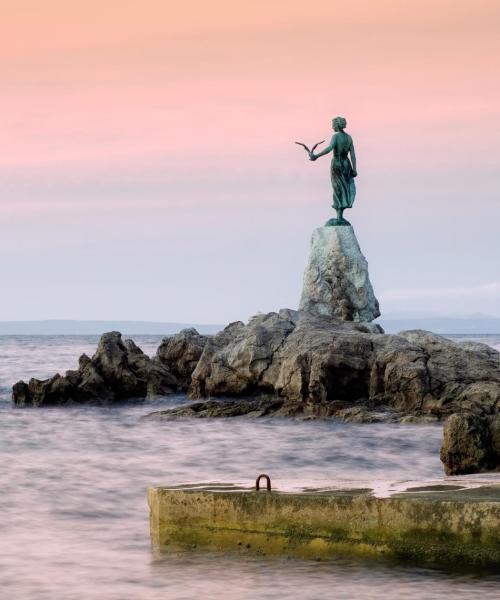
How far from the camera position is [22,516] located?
47.8ft

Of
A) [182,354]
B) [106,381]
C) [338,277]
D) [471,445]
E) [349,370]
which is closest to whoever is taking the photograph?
[471,445]

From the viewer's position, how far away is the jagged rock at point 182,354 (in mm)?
31219

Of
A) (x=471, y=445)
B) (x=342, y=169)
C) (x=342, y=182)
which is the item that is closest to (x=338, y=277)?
(x=342, y=182)

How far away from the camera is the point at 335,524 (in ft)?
34.4

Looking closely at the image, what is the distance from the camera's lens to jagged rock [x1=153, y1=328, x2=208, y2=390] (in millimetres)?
31219

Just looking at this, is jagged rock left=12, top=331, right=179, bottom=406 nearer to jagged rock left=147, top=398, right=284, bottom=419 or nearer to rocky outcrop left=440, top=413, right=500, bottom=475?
jagged rock left=147, top=398, right=284, bottom=419

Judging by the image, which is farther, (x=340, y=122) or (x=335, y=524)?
(x=340, y=122)

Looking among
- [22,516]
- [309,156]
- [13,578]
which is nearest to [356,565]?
[13,578]

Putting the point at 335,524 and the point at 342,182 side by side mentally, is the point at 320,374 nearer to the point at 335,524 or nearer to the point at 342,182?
the point at 342,182

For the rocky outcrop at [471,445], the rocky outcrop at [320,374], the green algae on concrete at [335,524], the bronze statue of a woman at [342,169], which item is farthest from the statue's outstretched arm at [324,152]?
the green algae on concrete at [335,524]

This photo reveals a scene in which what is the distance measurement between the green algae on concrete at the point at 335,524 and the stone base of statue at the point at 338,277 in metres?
20.3

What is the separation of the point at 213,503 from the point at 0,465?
9682mm

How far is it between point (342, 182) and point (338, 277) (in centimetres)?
229

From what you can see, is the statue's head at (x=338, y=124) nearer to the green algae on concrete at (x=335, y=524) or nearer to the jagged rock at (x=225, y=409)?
the jagged rock at (x=225, y=409)
